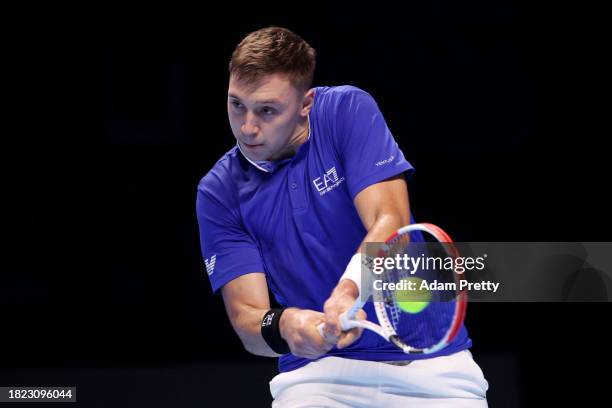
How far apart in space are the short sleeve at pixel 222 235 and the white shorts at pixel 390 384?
0.42 metres

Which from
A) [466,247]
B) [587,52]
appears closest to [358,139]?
[466,247]

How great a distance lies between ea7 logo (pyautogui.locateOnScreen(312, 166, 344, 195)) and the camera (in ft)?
10.9

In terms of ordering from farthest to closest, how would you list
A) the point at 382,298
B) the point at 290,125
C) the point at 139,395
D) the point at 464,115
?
the point at 464,115 → the point at 139,395 → the point at 290,125 → the point at 382,298

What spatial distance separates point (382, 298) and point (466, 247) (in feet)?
6.63

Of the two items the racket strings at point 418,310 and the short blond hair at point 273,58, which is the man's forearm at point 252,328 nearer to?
the racket strings at point 418,310

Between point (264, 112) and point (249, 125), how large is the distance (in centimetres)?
6

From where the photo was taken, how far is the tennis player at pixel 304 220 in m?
3.18

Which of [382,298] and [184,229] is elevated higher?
[184,229]

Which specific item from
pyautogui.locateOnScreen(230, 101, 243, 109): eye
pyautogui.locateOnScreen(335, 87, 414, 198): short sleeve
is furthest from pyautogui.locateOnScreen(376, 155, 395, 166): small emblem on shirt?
pyautogui.locateOnScreen(230, 101, 243, 109): eye

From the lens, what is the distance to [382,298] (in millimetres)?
3041

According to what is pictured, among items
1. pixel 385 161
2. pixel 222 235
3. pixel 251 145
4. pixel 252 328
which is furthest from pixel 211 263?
pixel 385 161

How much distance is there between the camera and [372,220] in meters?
3.13

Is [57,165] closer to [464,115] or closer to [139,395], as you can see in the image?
[139,395]

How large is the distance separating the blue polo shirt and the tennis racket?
0.12 metres
